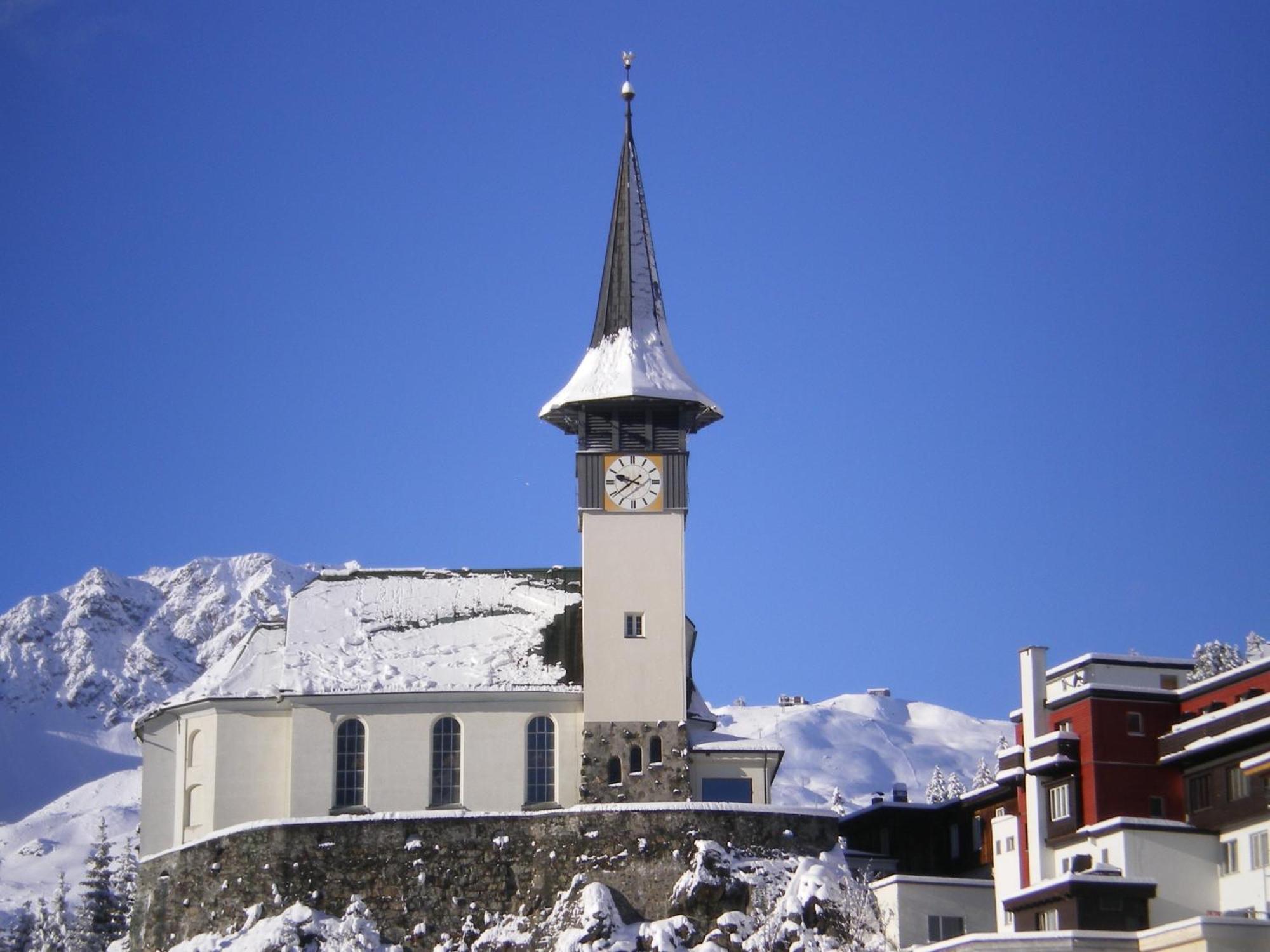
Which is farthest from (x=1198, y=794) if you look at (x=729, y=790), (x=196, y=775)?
(x=196, y=775)

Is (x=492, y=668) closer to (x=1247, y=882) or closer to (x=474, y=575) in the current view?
(x=474, y=575)

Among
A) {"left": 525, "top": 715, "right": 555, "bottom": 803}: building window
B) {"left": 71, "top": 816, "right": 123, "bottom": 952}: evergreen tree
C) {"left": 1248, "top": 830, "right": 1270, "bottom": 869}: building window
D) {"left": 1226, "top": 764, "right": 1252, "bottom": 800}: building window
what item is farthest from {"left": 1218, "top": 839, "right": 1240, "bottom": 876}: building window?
{"left": 71, "top": 816, "right": 123, "bottom": 952}: evergreen tree

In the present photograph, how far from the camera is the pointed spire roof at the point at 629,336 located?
81.0 m

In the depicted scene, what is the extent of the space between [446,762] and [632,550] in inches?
396

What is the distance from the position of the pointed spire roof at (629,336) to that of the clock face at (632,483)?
7.85 feet

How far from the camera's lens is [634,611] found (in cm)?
7912

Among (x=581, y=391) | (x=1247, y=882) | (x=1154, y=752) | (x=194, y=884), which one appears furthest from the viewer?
(x=581, y=391)

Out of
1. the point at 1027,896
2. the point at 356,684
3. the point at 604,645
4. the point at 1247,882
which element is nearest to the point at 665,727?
the point at 604,645

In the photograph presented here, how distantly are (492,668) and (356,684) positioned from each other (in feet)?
16.1

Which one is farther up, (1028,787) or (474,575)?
(474,575)

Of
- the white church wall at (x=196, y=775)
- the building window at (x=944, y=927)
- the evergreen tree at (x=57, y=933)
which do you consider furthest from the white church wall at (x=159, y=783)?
the evergreen tree at (x=57, y=933)

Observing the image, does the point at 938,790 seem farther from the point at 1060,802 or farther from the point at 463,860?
the point at 463,860

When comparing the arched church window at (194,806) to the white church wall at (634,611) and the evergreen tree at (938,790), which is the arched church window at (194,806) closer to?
the white church wall at (634,611)

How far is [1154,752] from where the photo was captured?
2793 inches
